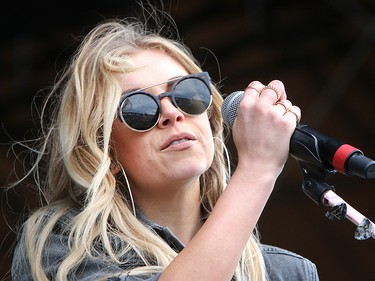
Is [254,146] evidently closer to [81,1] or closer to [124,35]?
[124,35]

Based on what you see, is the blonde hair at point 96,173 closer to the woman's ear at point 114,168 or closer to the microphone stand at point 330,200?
the woman's ear at point 114,168

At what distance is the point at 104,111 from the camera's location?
233 cm

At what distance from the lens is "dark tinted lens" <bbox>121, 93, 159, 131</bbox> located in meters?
2.28

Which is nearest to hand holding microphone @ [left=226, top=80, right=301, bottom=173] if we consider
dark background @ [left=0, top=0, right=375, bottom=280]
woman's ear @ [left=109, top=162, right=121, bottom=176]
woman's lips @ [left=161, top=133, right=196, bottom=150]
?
woman's lips @ [left=161, top=133, right=196, bottom=150]

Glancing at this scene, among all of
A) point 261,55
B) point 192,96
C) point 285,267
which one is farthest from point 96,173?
point 261,55

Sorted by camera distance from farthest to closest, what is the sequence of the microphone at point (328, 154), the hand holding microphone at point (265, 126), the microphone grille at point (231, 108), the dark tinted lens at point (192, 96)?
the dark tinted lens at point (192, 96) → the microphone grille at point (231, 108) → the hand holding microphone at point (265, 126) → the microphone at point (328, 154)

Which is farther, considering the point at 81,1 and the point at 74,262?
the point at 81,1

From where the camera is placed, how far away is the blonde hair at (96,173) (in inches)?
86.6

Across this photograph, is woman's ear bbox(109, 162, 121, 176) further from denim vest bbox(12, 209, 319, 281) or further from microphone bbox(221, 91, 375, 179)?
microphone bbox(221, 91, 375, 179)

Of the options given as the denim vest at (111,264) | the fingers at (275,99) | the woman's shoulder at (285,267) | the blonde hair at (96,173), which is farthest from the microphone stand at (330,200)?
the woman's shoulder at (285,267)

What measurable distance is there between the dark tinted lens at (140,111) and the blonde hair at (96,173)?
37mm

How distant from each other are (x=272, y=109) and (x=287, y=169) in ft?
14.2

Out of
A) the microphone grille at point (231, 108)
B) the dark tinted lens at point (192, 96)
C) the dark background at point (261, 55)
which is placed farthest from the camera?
the dark background at point (261, 55)

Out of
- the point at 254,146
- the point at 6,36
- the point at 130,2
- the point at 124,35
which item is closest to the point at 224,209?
the point at 254,146
